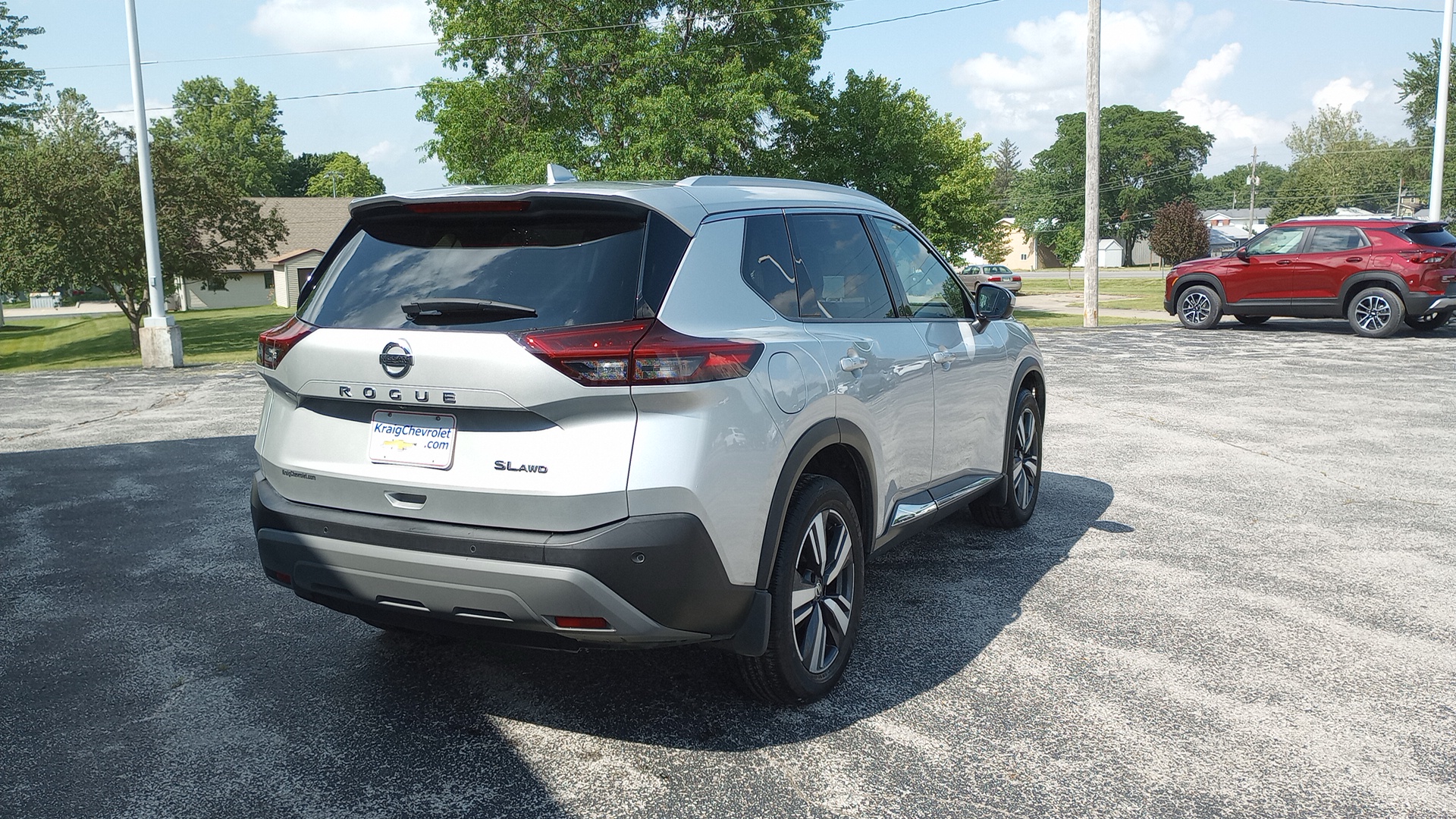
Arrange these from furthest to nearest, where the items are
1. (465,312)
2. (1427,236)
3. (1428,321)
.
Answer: (1428,321) < (1427,236) < (465,312)

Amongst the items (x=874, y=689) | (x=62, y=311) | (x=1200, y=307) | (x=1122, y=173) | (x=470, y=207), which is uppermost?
(x=1122, y=173)

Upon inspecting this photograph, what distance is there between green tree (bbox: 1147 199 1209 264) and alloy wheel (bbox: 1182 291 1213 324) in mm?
23040

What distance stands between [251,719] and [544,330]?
1.84 metres

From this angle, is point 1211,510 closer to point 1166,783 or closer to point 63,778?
point 1166,783

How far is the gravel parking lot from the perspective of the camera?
3246mm

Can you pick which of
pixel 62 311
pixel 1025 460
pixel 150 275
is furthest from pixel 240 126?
pixel 1025 460

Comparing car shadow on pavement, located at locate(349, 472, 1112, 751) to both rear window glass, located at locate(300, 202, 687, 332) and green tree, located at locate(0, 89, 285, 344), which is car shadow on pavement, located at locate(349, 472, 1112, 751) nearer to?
rear window glass, located at locate(300, 202, 687, 332)

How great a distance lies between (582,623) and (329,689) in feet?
4.73

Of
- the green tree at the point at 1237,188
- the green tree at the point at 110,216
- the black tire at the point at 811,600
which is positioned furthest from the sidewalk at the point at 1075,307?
the green tree at the point at 1237,188

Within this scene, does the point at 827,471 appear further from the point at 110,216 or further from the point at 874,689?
the point at 110,216

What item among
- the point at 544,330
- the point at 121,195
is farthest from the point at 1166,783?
the point at 121,195

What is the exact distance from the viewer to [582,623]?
3146 mm

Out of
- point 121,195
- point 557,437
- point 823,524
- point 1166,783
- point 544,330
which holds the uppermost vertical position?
point 121,195

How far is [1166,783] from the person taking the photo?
3.27m
